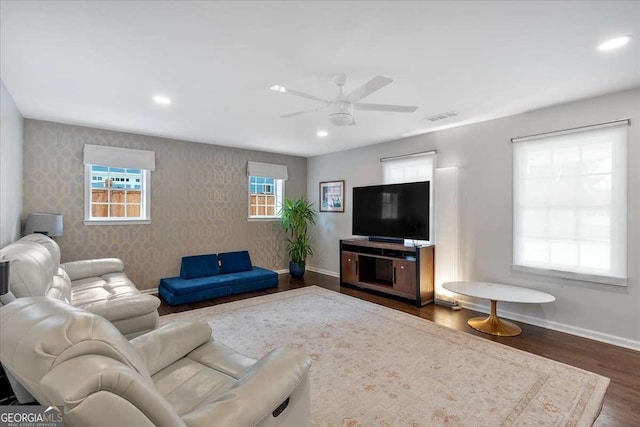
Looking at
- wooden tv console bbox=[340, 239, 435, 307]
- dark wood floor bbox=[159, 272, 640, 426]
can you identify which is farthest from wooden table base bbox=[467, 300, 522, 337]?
wooden tv console bbox=[340, 239, 435, 307]

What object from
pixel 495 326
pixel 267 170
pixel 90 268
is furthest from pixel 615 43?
pixel 90 268

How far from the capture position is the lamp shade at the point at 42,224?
3727 mm

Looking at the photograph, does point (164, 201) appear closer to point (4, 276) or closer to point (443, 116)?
point (4, 276)

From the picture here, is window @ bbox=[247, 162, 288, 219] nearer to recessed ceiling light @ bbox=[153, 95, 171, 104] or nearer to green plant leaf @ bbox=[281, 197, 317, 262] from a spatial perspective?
green plant leaf @ bbox=[281, 197, 317, 262]

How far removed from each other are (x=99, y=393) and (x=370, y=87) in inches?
94.5

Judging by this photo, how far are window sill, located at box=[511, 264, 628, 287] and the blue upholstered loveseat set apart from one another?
366 centimetres

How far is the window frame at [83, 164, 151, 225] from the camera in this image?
14.8ft

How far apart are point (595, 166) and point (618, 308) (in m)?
1.47

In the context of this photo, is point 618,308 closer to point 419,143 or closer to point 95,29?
point 419,143

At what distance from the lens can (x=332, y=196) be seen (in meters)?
6.39

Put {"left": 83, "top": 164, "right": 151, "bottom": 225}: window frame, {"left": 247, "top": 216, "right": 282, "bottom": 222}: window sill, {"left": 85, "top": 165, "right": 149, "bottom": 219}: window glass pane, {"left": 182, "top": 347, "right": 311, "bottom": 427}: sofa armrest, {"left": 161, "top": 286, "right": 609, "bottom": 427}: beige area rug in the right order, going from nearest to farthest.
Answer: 1. {"left": 182, "top": 347, "right": 311, "bottom": 427}: sofa armrest
2. {"left": 161, "top": 286, "right": 609, "bottom": 427}: beige area rug
3. {"left": 83, "top": 164, "right": 151, "bottom": 225}: window frame
4. {"left": 85, "top": 165, "right": 149, "bottom": 219}: window glass pane
5. {"left": 247, "top": 216, "right": 282, "bottom": 222}: window sill

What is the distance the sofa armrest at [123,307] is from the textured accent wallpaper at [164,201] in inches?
94.1

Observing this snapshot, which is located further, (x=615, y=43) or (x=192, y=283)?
(x=192, y=283)

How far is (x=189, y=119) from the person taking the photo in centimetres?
410
